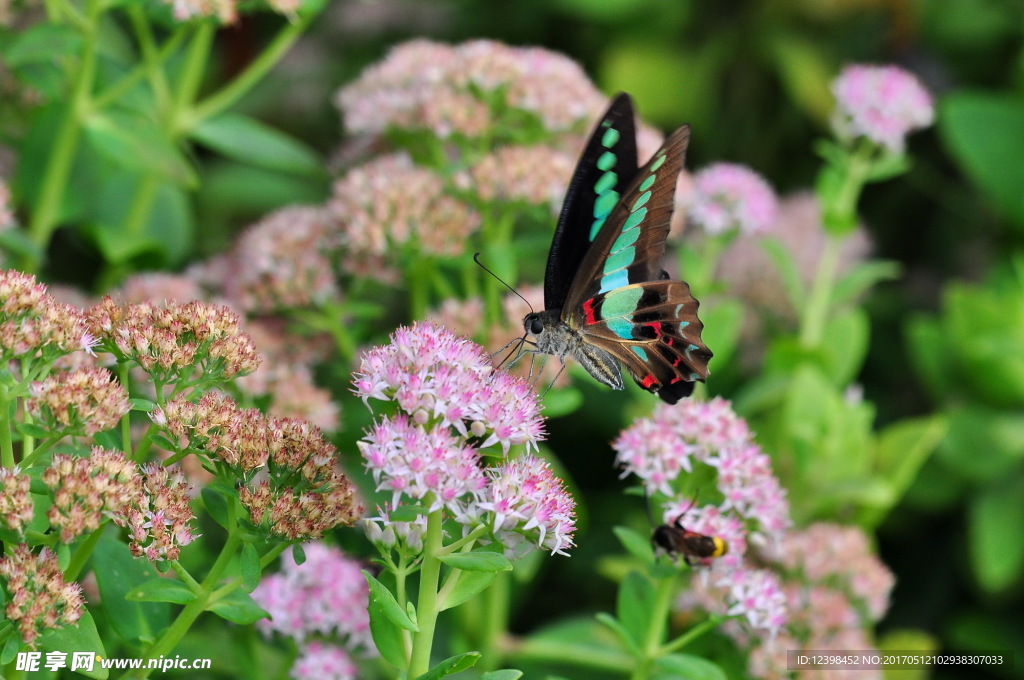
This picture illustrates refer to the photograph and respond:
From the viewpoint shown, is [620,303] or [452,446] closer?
[452,446]

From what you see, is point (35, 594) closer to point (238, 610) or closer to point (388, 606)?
point (238, 610)

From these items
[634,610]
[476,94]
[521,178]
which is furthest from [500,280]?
[634,610]

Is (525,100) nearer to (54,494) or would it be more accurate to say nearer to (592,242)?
(592,242)

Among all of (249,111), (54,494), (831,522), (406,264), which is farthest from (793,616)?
(249,111)

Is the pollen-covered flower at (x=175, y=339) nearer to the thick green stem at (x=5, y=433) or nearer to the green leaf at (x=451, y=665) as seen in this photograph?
the thick green stem at (x=5, y=433)

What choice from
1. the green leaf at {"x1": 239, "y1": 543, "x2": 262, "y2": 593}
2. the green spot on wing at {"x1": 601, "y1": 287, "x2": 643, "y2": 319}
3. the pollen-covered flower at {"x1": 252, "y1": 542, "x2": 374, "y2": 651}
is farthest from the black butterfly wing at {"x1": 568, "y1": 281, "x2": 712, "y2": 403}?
the green leaf at {"x1": 239, "y1": 543, "x2": 262, "y2": 593}

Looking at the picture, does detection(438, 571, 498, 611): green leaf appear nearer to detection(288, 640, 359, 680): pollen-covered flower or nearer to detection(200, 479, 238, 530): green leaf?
detection(200, 479, 238, 530): green leaf
